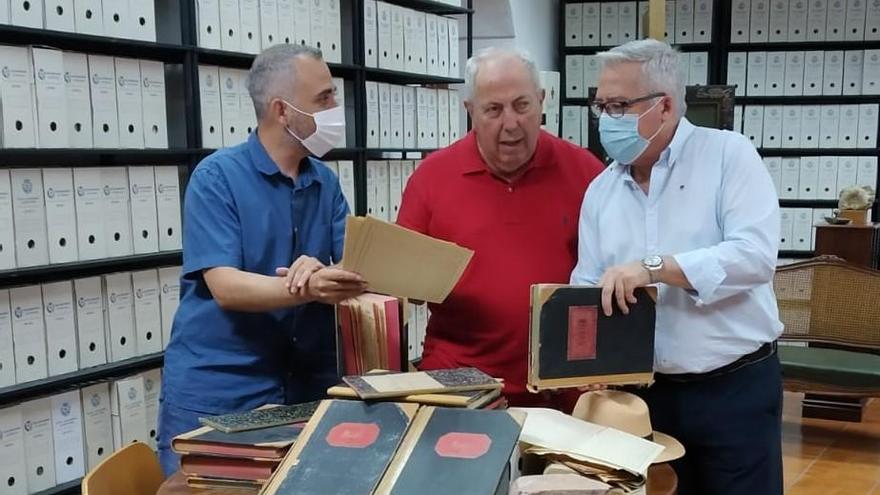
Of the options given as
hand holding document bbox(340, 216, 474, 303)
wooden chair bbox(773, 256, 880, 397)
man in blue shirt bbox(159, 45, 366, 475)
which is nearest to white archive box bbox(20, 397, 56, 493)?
man in blue shirt bbox(159, 45, 366, 475)

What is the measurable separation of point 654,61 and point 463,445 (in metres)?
0.90

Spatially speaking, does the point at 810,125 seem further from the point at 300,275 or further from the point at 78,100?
the point at 300,275

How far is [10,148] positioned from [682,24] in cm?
524

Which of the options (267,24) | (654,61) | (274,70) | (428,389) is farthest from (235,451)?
(267,24)

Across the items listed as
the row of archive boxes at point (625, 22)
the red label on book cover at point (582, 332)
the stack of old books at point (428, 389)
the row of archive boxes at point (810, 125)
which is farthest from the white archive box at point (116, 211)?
the row of archive boxes at point (810, 125)

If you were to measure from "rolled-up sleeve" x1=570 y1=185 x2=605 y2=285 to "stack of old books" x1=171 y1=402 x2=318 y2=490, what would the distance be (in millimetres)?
685

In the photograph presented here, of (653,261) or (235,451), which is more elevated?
(653,261)

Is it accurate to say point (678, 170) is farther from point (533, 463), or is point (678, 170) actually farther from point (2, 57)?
point (2, 57)

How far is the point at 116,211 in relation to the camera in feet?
9.58

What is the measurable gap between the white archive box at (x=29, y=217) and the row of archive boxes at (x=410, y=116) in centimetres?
173

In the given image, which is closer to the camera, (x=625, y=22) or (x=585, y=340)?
(x=585, y=340)

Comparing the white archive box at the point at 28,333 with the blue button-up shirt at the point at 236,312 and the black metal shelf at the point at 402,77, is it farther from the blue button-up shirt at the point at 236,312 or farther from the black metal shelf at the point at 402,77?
the black metal shelf at the point at 402,77

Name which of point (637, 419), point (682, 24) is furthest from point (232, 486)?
point (682, 24)

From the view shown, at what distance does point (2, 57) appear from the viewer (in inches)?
98.2
